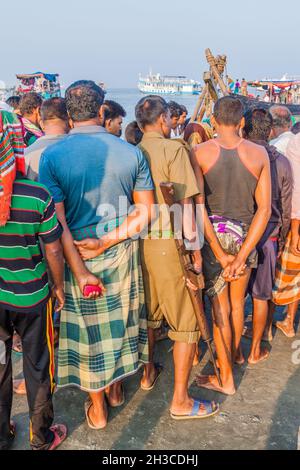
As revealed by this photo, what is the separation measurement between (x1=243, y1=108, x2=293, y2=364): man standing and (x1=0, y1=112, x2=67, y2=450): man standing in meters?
1.66

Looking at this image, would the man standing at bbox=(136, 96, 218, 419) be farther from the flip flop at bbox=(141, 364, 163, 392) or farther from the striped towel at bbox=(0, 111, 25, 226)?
the striped towel at bbox=(0, 111, 25, 226)

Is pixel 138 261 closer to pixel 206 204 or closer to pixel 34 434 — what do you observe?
pixel 206 204

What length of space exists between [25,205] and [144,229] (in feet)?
2.73

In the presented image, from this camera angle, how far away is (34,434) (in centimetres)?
224

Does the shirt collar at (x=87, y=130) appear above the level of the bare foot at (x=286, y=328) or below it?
above

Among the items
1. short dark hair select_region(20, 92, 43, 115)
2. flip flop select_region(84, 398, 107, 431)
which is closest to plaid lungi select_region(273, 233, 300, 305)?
flip flop select_region(84, 398, 107, 431)

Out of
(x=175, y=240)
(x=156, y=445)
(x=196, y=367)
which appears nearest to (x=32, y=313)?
(x=175, y=240)

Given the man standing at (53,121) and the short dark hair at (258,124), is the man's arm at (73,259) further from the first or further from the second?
the short dark hair at (258,124)

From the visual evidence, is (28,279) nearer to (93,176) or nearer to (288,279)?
(93,176)

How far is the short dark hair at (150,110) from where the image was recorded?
2.50m

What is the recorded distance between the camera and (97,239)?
2285 millimetres

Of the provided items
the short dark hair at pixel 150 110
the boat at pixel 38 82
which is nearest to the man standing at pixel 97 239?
the short dark hair at pixel 150 110

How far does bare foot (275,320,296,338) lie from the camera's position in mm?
3582

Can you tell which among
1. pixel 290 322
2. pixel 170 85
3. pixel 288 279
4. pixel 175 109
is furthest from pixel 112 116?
pixel 170 85
